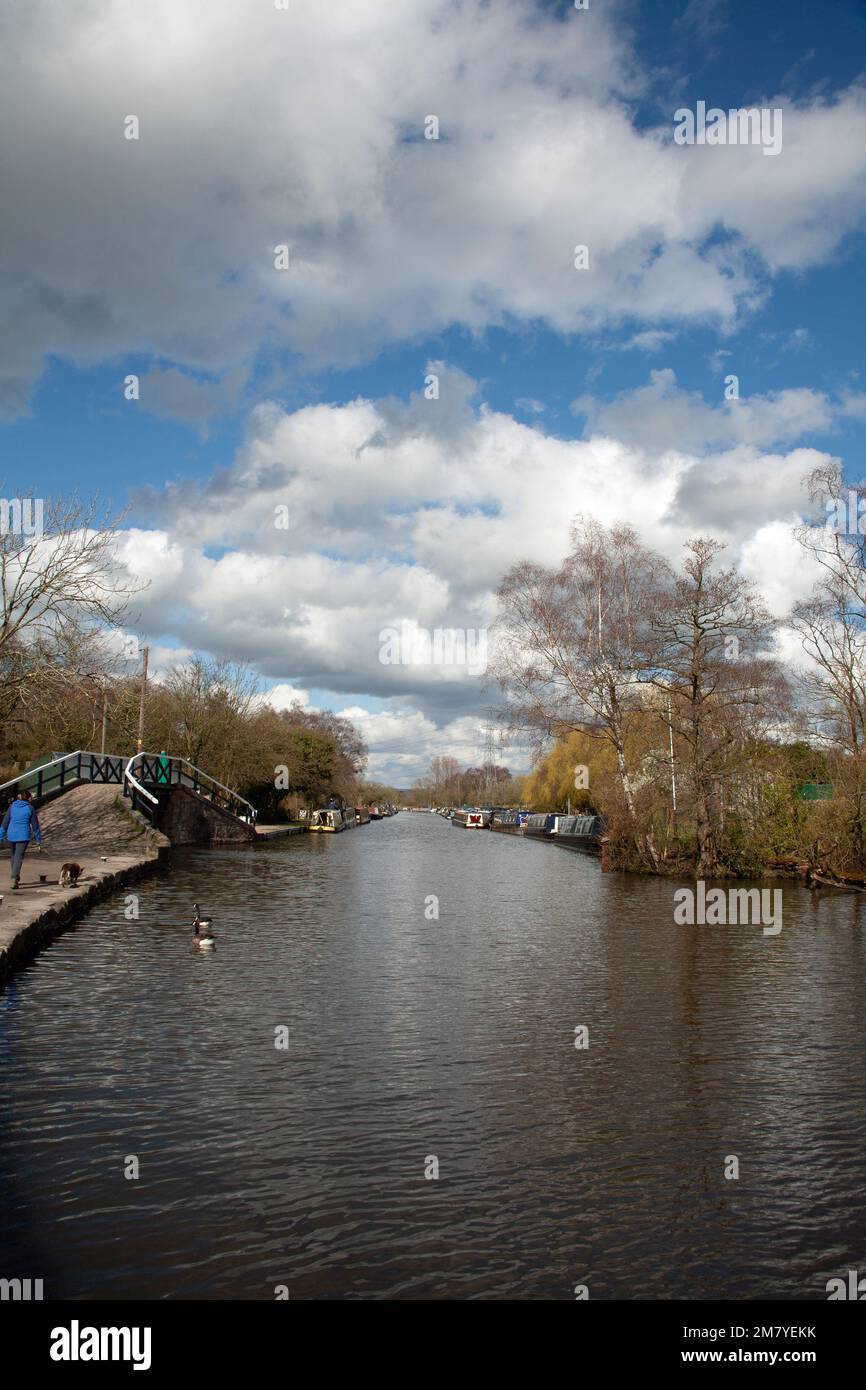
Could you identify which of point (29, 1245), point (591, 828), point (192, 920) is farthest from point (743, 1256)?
point (591, 828)

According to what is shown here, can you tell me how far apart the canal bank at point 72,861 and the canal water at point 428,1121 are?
0.45 metres

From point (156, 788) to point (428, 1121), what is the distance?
34.5 m

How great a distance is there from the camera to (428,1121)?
24.7 ft

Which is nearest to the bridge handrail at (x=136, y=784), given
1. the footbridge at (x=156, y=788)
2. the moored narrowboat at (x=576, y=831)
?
the footbridge at (x=156, y=788)

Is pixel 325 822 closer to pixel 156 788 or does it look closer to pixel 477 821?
pixel 156 788

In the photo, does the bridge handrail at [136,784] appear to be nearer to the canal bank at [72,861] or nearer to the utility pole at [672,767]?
the canal bank at [72,861]

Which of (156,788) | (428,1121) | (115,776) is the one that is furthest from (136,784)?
(428,1121)

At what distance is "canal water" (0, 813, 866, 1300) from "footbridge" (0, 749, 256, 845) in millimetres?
21421

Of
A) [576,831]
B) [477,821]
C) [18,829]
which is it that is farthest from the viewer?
[477,821]

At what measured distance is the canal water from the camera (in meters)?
5.41

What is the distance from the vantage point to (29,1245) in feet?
17.8

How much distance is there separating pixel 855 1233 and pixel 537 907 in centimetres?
1636

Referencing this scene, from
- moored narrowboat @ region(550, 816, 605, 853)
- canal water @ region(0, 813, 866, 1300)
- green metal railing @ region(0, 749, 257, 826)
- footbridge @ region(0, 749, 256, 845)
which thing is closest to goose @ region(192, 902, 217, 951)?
canal water @ region(0, 813, 866, 1300)

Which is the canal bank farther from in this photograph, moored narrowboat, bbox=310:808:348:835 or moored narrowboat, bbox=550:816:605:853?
moored narrowboat, bbox=310:808:348:835
